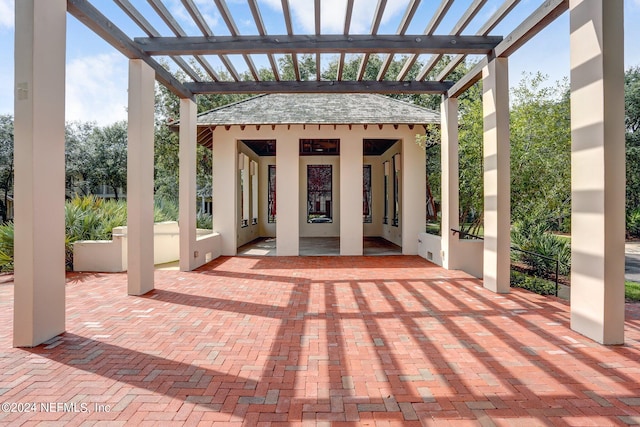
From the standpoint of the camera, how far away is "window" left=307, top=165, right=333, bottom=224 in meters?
15.4

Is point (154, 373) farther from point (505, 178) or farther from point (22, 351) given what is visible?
point (505, 178)

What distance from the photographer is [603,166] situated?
3.42 metres

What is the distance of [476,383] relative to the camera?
2.72 metres

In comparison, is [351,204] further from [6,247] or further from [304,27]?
[6,247]

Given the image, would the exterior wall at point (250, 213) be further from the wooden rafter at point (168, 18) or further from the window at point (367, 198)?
the wooden rafter at point (168, 18)

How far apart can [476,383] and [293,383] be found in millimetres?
1441

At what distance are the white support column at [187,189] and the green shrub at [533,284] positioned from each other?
681cm

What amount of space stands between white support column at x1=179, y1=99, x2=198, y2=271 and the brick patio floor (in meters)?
2.03


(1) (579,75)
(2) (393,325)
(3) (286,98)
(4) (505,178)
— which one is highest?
(3) (286,98)

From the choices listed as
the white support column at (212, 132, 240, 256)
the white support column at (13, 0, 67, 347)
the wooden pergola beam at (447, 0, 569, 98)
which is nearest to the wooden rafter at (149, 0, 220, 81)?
the white support column at (13, 0, 67, 347)

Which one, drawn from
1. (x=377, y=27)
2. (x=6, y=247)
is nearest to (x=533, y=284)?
(x=377, y=27)

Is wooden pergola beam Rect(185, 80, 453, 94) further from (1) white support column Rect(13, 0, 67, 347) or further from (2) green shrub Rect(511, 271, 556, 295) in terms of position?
(2) green shrub Rect(511, 271, 556, 295)

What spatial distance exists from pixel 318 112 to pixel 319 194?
228 inches

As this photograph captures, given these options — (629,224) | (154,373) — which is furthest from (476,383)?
(629,224)
